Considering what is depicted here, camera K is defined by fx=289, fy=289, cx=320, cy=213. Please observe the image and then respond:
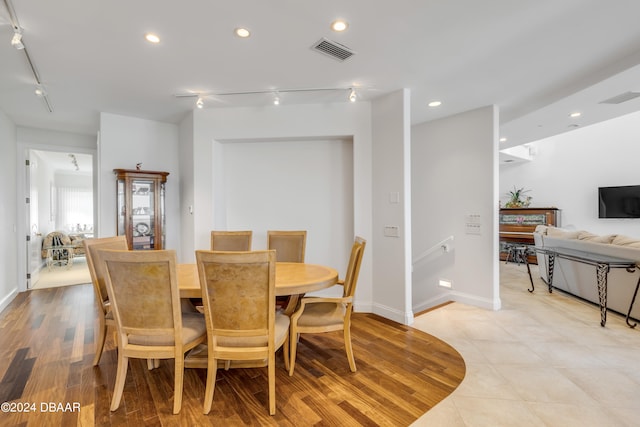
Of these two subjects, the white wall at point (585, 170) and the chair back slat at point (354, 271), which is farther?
the white wall at point (585, 170)

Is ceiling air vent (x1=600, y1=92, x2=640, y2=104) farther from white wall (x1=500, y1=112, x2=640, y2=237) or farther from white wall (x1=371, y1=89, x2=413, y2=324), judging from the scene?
white wall (x1=500, y1=112, x2=640, y2=237)

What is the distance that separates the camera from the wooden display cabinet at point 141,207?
3.95 metres

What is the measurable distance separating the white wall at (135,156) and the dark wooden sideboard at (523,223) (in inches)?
302

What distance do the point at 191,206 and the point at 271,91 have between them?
1.94 meters

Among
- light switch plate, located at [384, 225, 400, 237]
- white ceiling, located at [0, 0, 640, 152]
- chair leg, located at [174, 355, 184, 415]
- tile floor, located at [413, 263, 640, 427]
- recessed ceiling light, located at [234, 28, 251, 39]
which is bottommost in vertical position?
tile floor, located at [413, 263, 640, 427]

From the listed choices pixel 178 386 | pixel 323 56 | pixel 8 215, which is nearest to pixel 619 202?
pixel 323 56

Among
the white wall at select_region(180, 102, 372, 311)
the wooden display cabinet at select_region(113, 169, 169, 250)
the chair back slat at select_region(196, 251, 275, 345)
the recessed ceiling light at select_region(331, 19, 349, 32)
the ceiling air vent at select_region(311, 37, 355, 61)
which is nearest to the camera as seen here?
the chair back slat at select_region(196, 251, 275, 345)

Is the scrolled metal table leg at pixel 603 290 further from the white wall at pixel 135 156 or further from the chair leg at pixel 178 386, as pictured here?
the white wall at pixel 135 156

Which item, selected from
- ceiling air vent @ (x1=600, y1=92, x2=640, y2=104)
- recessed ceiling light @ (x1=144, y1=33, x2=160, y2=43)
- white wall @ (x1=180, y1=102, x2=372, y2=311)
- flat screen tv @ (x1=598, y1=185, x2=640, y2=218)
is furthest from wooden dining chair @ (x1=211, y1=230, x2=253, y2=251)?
flat screen tv @ (x1=598, y1=185, x2=640, y2=218)

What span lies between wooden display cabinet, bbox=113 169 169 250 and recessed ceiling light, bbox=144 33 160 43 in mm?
2121

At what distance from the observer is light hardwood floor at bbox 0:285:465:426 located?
1755 millimetres

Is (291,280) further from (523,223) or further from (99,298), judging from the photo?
A: (523,223)

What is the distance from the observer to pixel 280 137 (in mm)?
3809

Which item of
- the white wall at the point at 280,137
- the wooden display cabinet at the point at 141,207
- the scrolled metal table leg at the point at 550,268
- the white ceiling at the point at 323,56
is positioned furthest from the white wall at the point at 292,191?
the scrolled metal table leg at the point at 550,268
